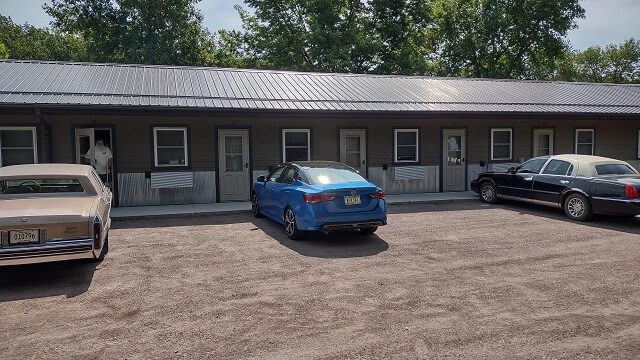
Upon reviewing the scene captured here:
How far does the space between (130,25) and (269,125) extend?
24015mm

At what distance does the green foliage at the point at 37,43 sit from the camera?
41.8 m

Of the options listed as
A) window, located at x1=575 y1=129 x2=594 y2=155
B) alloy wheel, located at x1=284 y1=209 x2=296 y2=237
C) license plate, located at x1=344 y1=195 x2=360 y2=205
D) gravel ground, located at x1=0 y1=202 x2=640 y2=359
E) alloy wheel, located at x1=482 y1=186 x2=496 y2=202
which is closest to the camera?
gravel ground, located at x1=0 y1=202 x2=640 y2=359

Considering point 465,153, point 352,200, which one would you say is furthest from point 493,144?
point 352,200

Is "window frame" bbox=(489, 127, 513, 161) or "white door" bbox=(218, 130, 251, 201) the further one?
"window frame" bbox=(489, 127, 513, 161)

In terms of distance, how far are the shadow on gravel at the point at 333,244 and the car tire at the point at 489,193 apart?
A: 5933 millimetres

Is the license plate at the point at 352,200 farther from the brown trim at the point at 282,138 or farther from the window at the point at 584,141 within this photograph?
the window at the point at 584,141

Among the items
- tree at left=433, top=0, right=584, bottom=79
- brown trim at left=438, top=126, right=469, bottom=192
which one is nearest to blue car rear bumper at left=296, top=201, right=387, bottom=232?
brown trim at left=438, top=126, right=469, bottom=192

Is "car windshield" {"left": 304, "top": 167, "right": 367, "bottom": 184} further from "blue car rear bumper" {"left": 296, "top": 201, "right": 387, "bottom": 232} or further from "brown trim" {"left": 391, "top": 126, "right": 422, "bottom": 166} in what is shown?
"brown trim" {"left": 391, "top": 126, "right": 422, "bottom": 166}

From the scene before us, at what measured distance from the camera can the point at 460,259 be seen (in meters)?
7.43

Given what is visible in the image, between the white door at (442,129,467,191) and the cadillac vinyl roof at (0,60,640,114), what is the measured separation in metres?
1.26

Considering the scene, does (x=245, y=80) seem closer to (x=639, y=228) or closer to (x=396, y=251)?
(x=396, y=251)

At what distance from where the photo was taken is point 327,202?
8.48 metres

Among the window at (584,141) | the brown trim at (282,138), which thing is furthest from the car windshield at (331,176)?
the window at (584,141)

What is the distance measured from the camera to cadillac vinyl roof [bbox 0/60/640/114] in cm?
1236
